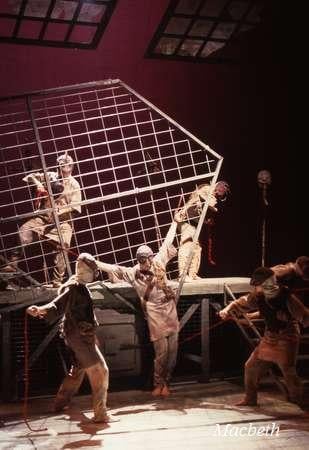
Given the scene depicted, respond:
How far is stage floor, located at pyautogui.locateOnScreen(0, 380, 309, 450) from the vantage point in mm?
5574

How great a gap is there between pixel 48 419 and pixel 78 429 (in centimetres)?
73

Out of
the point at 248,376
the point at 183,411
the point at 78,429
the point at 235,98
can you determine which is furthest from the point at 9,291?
the point at 235,98

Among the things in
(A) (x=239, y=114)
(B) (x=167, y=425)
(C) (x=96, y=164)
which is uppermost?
(A) (x=239, y=114)

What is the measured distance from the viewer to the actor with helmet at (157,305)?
7875 millimetres

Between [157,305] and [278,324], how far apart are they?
6.33 ft

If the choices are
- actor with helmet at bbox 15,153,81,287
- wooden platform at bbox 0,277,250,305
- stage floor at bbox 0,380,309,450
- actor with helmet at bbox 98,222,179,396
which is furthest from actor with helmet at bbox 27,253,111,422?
actor with helmet at bbox 15,153,81,287

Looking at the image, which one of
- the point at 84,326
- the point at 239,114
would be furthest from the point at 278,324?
the point at 239,114

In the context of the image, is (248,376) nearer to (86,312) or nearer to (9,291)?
(86,312)

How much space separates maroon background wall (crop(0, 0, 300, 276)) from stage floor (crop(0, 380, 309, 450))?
5328 mm

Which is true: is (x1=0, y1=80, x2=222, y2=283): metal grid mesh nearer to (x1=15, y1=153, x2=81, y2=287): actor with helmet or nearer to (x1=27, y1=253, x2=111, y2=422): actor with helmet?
(x1=15, y1=153, x2=81, y2=287): actor with helmet

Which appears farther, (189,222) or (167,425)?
(189,222)

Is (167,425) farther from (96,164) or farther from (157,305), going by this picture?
(96,164)

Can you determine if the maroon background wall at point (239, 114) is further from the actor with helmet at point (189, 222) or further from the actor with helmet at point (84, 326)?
the actor with helmet at point (84, 326)

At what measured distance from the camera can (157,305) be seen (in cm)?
789
